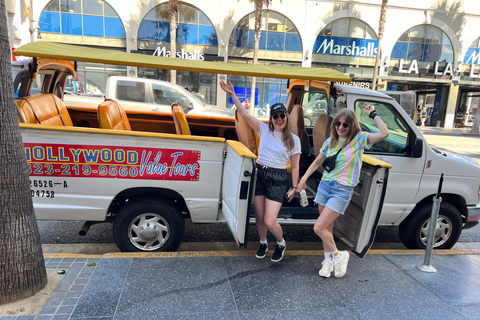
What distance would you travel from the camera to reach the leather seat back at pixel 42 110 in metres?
3.79

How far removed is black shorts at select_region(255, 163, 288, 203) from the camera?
3.60m

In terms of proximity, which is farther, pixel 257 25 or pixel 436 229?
pixel 257 25

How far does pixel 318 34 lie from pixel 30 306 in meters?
26.1

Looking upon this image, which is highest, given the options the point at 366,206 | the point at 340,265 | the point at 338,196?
the point at 338,196

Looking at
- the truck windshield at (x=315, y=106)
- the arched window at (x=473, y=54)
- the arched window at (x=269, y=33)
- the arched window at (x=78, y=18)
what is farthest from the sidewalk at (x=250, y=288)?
the arched window at (x=473, y=54)

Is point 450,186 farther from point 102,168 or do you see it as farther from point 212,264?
point 102,168

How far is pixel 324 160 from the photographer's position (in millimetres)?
3562

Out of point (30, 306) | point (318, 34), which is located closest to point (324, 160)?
point (30, 306)

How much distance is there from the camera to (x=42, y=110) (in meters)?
4.19

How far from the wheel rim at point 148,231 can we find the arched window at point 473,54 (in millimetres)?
31931

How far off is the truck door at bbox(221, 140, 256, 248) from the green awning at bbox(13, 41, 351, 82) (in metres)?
0.90

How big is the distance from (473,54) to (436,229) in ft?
98.5

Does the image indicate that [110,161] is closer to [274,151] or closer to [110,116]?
[110,116]

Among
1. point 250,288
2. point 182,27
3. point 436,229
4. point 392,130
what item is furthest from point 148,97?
point 182,27
